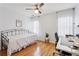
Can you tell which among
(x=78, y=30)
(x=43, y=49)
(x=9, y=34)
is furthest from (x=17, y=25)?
(x=78, y=30)

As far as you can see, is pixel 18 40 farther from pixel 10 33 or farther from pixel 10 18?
pixel 10 18

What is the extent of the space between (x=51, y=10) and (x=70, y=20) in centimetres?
51

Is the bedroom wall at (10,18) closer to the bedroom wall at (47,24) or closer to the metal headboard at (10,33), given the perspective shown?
the metal headboard at (10,33)

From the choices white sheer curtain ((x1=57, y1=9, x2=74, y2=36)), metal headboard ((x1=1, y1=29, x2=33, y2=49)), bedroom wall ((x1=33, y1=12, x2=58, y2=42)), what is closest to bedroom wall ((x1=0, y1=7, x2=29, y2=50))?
metal headboard ((x1=1, y1=29, x2=33, y2=49))

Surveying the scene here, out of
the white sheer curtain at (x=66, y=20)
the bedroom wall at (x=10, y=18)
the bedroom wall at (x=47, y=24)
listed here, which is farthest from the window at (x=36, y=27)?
the white sheer curtain at (x=66, y=20)

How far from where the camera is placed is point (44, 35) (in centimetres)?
192

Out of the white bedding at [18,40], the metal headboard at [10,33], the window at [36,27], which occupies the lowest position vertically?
the white bedding at [18,40]

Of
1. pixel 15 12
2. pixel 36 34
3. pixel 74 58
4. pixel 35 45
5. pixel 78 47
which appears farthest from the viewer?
pixel 35 45

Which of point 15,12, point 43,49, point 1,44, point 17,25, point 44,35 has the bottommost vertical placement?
point 43,49

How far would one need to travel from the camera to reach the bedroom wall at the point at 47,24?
189 centimetres

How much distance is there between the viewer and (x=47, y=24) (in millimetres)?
2033

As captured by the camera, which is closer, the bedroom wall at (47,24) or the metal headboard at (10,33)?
the metal headboard at (10,33)

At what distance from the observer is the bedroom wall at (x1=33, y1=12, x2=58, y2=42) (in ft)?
6.19

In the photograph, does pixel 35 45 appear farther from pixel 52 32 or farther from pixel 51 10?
pixel 51 10
